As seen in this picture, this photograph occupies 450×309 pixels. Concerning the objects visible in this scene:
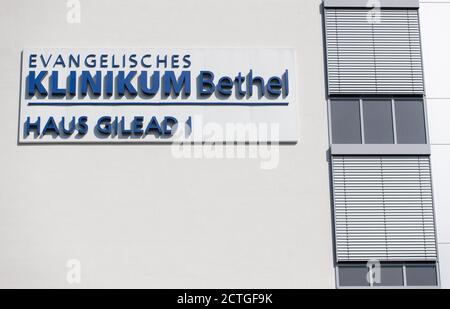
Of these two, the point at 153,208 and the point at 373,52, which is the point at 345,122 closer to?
the point at 373,52

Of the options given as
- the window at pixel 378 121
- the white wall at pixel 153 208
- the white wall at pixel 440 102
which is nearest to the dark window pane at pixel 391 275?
the white wall at pixel 440 102

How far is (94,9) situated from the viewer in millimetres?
22812

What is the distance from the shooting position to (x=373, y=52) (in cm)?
2267

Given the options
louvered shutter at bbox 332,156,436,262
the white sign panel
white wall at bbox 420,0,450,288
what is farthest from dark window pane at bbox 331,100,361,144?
white wall at bbox 420,0,450,288

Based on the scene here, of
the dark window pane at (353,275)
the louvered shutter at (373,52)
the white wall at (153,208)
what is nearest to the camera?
the white wall at (153,208)

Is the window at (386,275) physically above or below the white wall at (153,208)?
below

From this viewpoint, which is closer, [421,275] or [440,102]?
[421,275]

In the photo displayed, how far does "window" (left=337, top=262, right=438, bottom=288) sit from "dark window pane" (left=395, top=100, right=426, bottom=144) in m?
3.27

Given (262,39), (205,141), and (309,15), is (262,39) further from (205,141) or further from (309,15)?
(205,141)

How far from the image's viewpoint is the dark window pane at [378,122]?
72.8 ft

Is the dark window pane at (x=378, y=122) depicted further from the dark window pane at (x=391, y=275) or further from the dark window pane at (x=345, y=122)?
the dark window pane at (x=391, y=275)

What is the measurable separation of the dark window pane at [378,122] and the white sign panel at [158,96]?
1862 millimetres

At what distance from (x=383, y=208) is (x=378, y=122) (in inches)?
91.7

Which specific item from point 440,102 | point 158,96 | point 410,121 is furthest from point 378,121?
point 158,96
